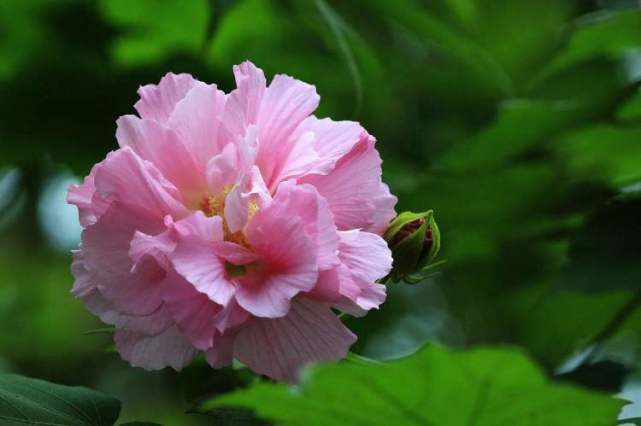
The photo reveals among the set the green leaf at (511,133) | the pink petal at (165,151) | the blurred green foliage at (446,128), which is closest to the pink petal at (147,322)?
the pink petal at (165,151)

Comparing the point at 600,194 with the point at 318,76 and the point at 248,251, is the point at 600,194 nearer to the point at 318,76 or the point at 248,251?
the point at 318,76

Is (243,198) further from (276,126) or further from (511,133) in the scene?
(511,133)

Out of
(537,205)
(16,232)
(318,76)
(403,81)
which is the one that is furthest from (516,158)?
(16,232)

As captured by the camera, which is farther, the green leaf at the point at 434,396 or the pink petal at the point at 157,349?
the pink petal at the point at 157,349

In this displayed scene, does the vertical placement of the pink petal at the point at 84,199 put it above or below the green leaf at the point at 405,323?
above

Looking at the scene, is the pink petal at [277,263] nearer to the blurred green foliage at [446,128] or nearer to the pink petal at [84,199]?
the pink petal at [84,199]

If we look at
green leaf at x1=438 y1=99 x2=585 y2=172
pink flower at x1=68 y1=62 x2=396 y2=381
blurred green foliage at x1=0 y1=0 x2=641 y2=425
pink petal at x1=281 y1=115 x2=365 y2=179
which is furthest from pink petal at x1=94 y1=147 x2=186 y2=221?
green leaf at x1=438 y1=99 x2=585 y2=172
